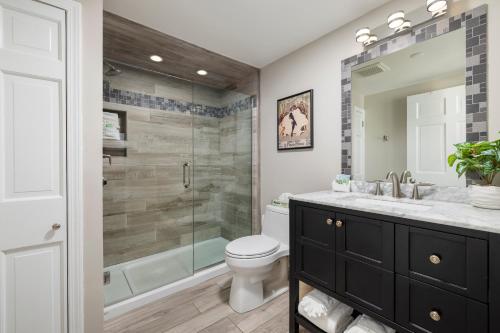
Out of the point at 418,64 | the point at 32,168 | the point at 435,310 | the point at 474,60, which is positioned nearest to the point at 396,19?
the point at 418,64

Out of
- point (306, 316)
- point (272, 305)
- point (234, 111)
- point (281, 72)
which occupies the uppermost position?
point (281, 72)

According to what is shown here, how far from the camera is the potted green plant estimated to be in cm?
109

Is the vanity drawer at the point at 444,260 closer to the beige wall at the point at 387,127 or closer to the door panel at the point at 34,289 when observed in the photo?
the beige wall at the point at 387,127

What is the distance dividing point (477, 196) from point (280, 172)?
1589 mm

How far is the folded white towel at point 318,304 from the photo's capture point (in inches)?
52.5

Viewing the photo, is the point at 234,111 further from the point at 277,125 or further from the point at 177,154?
the point at 177,154

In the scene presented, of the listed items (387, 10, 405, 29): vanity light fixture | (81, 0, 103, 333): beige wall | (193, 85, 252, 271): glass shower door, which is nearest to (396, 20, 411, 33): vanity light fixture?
(387, 10, 405, 29): vanity light fixture

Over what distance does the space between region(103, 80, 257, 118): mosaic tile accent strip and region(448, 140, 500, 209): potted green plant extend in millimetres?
2058

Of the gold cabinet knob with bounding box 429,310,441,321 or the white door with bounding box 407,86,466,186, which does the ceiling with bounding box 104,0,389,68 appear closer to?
the white door with bounding box 407,86,466,186

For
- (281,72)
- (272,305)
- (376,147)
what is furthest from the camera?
(281,72)

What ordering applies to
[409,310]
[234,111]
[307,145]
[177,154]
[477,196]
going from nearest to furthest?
[409,310], [477,196], [307,145], [177,154], [234,111]

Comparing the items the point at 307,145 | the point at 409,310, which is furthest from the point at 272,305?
the point at 307,145

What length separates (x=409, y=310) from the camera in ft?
3.32

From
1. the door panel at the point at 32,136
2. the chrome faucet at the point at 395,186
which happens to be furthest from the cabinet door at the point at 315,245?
the door panel at the point at 32,136
